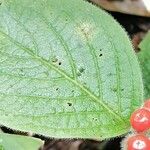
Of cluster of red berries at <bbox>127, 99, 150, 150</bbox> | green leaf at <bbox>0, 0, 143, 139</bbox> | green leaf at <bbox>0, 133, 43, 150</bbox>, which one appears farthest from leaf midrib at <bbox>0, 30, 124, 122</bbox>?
green leaf at <bbox>0, 133, 43, 150</bbox>

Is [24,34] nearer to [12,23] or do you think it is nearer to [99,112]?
[12,23]

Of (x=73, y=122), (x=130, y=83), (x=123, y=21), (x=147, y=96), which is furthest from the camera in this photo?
(x=123, y=21)

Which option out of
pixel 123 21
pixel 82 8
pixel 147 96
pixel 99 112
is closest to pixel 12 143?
pixel 99 112

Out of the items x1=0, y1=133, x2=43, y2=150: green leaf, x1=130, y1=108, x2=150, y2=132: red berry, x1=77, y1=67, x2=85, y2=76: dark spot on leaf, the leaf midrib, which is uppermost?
x1=130, y1=108, x2=150, y2=132: red berry

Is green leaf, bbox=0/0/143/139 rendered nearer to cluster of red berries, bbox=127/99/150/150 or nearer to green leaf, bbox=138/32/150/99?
cluster of red berries, bbox=127/99/150/150

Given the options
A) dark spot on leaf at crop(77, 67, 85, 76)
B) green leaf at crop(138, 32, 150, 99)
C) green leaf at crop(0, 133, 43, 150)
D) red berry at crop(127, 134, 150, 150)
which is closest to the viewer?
red berry at crop(127, 134, 150, 150)

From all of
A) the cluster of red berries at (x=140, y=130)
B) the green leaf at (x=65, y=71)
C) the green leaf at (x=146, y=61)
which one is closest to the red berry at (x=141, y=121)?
the cluster of red berries at (x=140, y=130)

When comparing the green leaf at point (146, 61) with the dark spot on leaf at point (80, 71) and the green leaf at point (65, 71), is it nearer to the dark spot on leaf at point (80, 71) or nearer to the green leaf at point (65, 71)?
the green leaf at point (65, 71)
